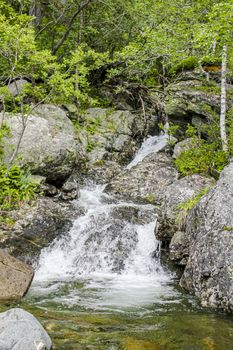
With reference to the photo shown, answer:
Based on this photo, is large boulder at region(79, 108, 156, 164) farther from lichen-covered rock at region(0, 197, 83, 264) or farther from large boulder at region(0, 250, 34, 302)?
large boulder at region(0, 250, 34, 302)

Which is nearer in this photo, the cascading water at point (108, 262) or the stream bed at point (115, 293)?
the stream bed at point (115, 293)

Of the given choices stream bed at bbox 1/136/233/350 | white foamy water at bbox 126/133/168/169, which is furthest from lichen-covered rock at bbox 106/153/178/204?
stream bed at bbox 1/136/233/350

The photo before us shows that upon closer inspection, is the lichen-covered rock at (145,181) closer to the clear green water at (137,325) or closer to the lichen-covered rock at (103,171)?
the lichen-covered rock at (103,171)

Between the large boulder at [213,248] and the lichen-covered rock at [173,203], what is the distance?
3.89ft

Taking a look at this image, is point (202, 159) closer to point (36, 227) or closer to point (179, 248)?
point (179, 248)

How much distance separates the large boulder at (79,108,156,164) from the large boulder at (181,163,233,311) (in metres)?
8.51

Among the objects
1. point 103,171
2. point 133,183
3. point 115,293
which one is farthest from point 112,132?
point 115,293

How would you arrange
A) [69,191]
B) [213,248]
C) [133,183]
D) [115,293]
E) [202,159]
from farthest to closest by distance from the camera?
[133,183]
[69,191]
[202,159]
[115,293]
[213,248]

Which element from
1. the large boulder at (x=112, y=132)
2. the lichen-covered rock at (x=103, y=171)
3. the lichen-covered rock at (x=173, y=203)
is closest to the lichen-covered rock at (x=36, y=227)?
the lichen-covered rock at (x=103, y=171)

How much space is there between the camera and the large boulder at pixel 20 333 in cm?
457

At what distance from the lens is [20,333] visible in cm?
468

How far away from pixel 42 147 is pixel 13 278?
20.2ft

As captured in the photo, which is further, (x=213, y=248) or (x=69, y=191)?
(x=69, y=191)

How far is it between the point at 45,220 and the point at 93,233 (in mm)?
1575
